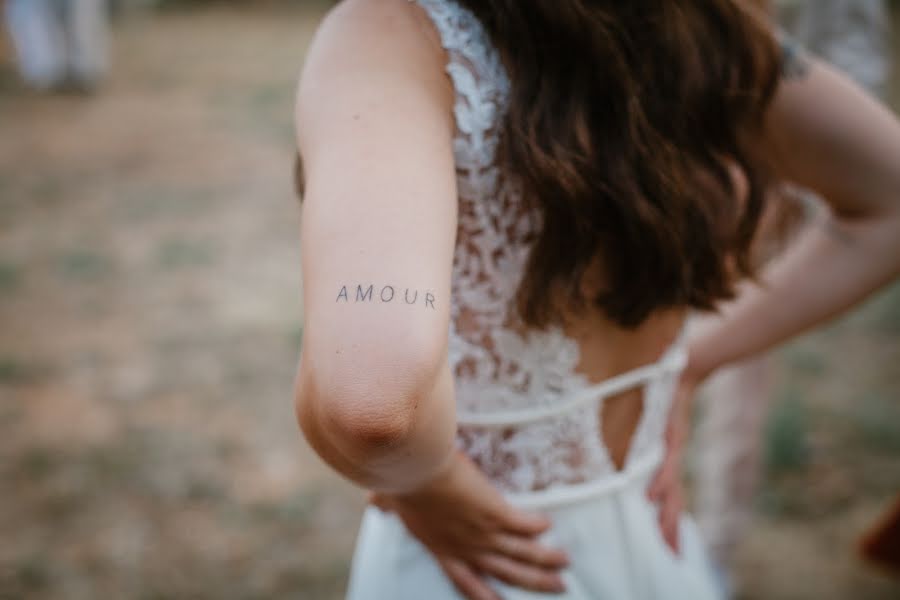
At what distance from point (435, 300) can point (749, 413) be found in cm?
212

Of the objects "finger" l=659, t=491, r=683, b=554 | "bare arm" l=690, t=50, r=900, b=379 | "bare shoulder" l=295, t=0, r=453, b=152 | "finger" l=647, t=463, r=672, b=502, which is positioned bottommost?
"finger" l=659, t=491, r=683, b=554

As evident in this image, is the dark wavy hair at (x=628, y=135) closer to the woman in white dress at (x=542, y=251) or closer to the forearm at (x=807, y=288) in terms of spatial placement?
the woman in white dress at (x=542, y=251)

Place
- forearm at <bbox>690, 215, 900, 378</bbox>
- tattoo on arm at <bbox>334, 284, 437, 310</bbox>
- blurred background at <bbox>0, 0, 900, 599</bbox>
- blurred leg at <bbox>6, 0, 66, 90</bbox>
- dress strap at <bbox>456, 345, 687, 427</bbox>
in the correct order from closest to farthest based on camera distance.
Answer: tattoo on arm at <bbox>334, 284, 437, 310</bbox>, dress strap at <bbox>456, 345, 687, 427</bbox>, forearm at <bbox>690, 215, 900, 378</bbox>, blurred background at <bbox>0, 0, 900, 599</bbox>, blurred leg at <bbox>6, 0, 66, 90</bbox>

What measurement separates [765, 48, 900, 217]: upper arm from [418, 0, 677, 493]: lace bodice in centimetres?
39

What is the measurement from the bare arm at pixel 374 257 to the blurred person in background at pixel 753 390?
1608 mm

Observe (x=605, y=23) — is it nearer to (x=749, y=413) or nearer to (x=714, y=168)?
(x=714, y=168)

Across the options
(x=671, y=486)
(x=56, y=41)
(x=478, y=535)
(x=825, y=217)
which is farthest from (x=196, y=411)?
(x=56, y=41)

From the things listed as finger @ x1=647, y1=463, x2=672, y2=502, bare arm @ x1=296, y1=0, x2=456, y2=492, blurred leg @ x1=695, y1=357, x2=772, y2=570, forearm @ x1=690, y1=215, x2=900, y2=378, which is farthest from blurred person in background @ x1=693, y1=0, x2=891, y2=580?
bare arm @ x1=296, y1=0, x2=456, y2=492

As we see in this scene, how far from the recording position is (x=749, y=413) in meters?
2.56

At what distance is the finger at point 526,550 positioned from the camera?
1.07m

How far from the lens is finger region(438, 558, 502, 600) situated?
1071 mm

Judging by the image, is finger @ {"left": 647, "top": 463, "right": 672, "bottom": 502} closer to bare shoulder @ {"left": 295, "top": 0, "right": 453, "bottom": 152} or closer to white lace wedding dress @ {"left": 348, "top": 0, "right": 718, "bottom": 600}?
white lace wedding dress @ {"left": 348, "top": 0, "right": 718, "bottom": 600}

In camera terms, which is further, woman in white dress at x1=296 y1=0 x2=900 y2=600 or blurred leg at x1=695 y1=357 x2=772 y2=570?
blurred leg at x1=695 y1=357 x2=772 y2=570

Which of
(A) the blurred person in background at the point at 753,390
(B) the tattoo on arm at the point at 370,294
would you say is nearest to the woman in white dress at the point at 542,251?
(B) the tattoo on arm at the point at 370,294
